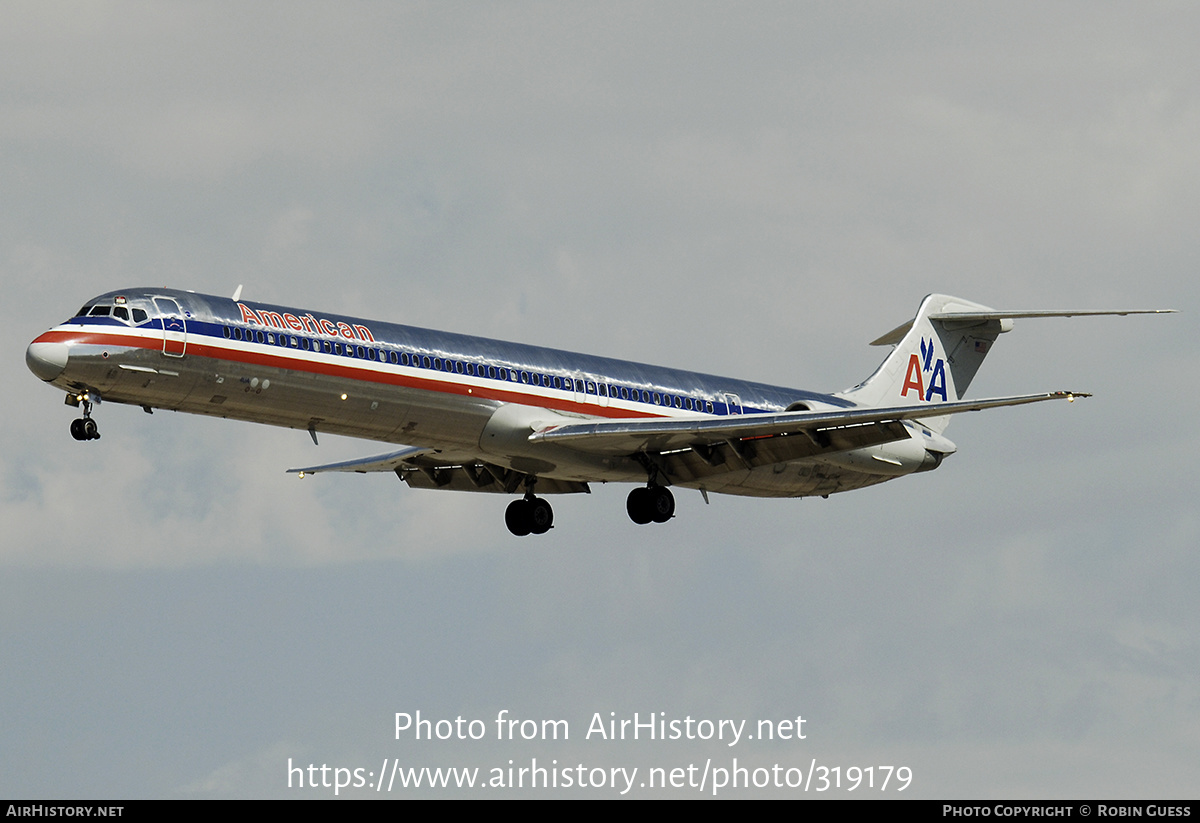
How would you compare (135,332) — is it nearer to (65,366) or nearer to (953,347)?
(65,366)

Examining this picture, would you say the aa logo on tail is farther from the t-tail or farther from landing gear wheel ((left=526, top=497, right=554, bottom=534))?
landing gear wheel ((left=526, top=497, right=554, bottom=534))

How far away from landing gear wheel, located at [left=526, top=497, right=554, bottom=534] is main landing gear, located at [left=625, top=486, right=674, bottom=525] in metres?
2.54

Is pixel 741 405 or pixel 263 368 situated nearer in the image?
pixel 263 368

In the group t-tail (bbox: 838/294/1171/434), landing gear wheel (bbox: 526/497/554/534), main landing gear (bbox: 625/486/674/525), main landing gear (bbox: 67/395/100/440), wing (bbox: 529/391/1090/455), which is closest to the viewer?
main landing gear (bbox: 67/395/100/440)

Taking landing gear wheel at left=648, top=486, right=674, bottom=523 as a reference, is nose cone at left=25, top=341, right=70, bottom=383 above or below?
below

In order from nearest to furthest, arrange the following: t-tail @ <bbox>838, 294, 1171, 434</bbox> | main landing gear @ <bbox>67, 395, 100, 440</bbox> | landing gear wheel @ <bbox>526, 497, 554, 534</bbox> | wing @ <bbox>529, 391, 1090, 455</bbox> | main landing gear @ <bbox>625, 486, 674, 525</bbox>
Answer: main landing gear @ <bbox>67, 395, 100, 440</bbox> → wing @ <bbox>529, 391, 1090, 455</bbox> → main landing gear @ <bbox>625, 486, 674, 525</bbox> → landing gear wheel @ <bbox>526, 497, 554, 534</bbox> → t-tail @ <bbox>838, 294, 1171, 434</bbox>

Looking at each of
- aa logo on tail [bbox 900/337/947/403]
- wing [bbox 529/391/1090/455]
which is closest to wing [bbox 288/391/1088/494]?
wing [bbox 529/391/1090/455]

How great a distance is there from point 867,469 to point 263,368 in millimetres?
14857

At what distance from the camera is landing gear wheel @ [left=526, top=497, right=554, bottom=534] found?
3828 cm

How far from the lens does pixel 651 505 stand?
119 feet

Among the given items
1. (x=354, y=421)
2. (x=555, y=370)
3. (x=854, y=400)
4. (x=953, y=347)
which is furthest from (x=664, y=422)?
(x=953, y=347)

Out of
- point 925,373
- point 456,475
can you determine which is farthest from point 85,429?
point 925,373

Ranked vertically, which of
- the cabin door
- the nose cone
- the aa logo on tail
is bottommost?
the nose cone

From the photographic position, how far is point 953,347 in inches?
1736
